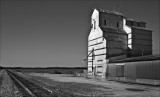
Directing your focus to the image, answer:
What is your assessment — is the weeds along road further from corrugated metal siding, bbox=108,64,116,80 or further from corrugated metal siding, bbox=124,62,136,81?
corrugated metal siding, bbox=108,64,116,80

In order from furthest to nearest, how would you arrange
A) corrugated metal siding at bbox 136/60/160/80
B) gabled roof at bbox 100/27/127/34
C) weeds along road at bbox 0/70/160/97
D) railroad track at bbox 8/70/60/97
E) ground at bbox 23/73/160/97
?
gabled roof at bbox 100/27/127/34 < corrugated metal siding at bbox 136/60/160/80 < ground at bbox 23/73/160/97 < weeds along road at bbox 0/70/160/97 < railroad track at bbox 8/70/60/97

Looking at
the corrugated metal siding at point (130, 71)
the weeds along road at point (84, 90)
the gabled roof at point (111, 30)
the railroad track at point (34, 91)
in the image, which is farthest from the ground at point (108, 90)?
the gabled roof at point (111, 30)

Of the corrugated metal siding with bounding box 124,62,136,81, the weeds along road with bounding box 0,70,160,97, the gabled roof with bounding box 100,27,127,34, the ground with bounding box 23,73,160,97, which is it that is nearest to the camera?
the weeds along road with bounding box 0,70,160,97

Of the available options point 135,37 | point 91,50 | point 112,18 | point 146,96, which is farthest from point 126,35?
point 146,96

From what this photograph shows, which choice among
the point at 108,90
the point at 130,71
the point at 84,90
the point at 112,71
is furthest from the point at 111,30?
the point at 84,90

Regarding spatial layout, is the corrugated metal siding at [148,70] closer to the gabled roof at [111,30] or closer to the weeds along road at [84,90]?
the weeds along road at [84,90]

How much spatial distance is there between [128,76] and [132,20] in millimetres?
22240

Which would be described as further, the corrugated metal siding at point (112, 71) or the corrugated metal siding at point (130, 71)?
the corrugated metal siding at point (112, 71)

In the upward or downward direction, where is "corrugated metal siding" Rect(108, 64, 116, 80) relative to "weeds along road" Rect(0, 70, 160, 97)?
upward

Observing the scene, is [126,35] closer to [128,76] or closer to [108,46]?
[108,46]

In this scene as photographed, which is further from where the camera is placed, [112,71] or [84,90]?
[112,71]

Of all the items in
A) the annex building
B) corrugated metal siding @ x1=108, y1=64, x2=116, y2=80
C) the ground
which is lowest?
the ground

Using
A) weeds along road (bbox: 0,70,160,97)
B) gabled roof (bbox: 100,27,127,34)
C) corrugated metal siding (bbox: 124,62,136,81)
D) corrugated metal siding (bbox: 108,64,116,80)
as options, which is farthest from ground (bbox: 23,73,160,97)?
gabled roof (bbox: 100,27,127,34)

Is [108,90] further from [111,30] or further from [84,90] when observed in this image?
[111,30]
